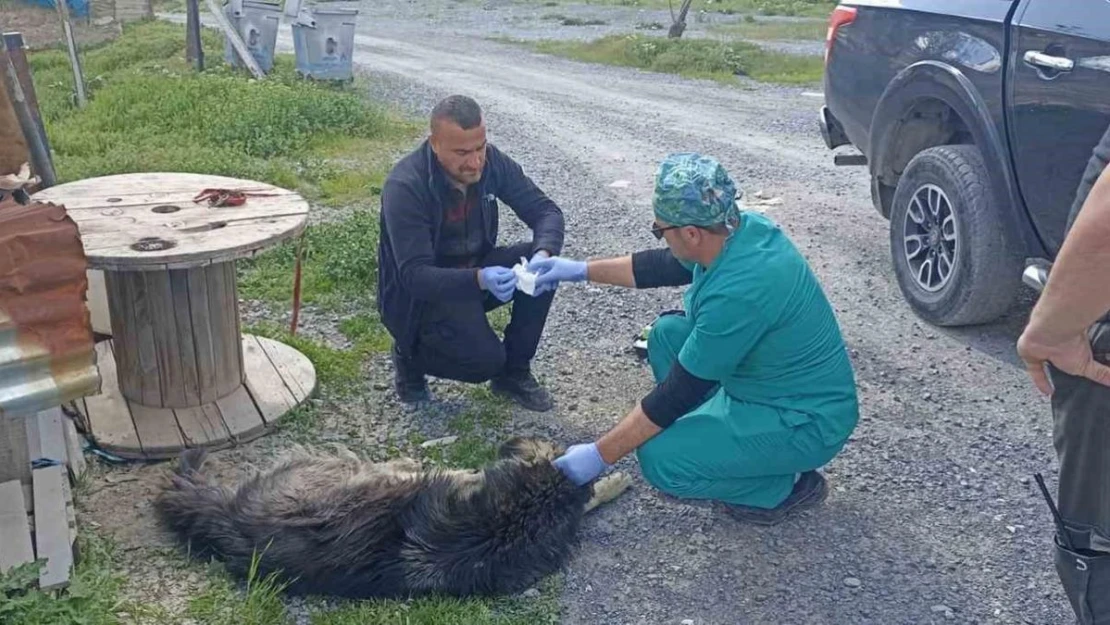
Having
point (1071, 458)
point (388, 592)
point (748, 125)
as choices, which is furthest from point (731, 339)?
point (748, 125)

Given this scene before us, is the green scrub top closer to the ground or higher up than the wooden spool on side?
higher up

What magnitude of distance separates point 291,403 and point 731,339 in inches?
82.6

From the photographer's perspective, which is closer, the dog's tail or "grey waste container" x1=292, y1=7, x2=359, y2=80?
the dog's tail

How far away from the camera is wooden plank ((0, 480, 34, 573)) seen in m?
3.05

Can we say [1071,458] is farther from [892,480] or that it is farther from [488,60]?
[488,60]

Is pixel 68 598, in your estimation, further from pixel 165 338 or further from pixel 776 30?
pixel 776 30

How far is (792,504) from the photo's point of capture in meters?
3.74

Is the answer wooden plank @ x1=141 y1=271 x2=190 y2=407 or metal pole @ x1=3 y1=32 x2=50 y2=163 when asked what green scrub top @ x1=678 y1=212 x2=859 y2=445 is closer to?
wooden plank @ x1=141 y1=271 x2=190 y2=407

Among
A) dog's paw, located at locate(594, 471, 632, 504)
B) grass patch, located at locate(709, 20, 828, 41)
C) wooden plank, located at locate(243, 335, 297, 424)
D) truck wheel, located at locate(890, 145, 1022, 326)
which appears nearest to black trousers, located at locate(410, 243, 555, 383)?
wooden plank, located at locate(243, 335, 297, 424)

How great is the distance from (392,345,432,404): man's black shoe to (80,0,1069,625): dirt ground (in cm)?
8

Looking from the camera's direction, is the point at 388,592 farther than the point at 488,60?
No

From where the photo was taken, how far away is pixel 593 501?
375cm

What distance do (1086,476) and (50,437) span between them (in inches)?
126

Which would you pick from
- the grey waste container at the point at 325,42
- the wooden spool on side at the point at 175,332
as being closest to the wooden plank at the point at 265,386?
the wooden spool on side at the point at 175,332
